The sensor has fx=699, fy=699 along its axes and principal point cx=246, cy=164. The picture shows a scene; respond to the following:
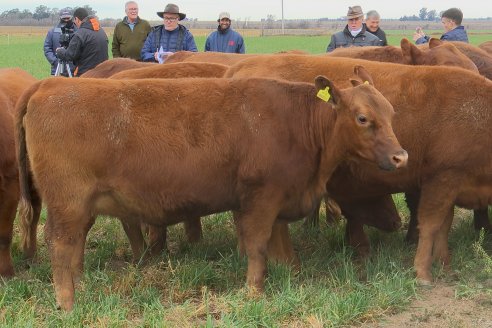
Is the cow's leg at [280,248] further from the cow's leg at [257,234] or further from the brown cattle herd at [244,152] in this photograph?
the cow's leg at [257,234]

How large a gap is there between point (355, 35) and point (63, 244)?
6788 mm

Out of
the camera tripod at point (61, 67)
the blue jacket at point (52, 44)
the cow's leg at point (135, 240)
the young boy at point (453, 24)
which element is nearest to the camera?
the cow's leg at point (135, 240)

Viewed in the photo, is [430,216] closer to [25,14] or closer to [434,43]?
[434,43]

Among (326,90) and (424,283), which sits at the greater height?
(326,90)

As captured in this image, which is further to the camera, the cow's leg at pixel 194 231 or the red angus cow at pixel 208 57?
the red angus cow at pixel 208 57

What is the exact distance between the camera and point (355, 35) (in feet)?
34.3

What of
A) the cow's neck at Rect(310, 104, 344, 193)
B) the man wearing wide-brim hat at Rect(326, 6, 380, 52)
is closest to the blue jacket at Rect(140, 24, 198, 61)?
the man wearing wide-brim hat at Rect(326, 6, 380, 52)

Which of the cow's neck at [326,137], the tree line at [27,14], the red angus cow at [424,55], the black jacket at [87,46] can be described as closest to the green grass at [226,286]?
the cow's neck at [326,137]

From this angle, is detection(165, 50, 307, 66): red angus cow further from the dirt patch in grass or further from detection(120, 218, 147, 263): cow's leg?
the dirt patch in grass

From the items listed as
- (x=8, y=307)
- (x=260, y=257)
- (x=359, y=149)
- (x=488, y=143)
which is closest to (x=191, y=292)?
(x=260, y=257)

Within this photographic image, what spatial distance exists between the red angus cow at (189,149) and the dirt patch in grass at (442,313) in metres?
1.05

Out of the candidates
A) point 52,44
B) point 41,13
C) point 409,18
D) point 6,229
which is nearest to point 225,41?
point 52,44

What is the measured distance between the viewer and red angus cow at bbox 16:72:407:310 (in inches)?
189

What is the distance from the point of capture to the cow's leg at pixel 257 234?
5.08 metres
